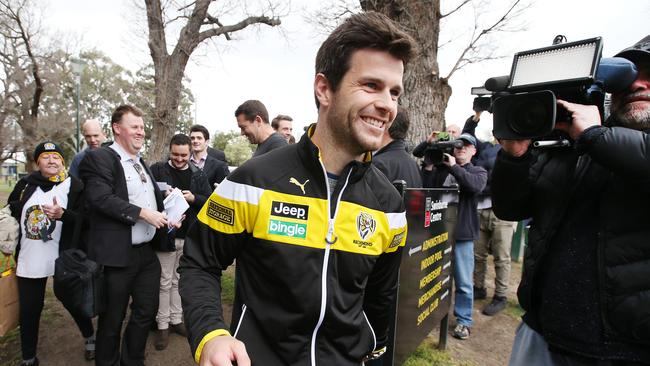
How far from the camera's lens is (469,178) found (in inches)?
149

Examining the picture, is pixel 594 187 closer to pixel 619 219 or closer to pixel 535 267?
pixel 619 219

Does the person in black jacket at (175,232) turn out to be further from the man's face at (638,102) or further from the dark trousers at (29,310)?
the man's face at (638,102)

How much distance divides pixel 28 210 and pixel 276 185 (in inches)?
120

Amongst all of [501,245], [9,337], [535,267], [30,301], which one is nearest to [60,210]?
[30,301]

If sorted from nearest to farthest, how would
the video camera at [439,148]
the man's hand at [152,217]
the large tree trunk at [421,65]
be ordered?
the man's hand at [152,217] < the video camera at [439,148] < the large tree trunk at [421,65]

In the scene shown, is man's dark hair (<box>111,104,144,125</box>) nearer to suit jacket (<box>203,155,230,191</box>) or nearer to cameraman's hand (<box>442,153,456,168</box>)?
suit jacket (<box>203,155,230,191</box>)

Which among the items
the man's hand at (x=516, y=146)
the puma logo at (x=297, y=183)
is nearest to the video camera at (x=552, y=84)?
the man's hand at (x=516, y=146)

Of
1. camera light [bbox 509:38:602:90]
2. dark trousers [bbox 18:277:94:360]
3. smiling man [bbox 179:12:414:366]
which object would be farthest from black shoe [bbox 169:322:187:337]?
camera light [bbox 509:38:602:90]

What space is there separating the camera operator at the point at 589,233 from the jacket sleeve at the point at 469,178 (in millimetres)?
2060

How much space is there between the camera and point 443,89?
5828 millimetres

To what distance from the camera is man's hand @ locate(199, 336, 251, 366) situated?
105cm

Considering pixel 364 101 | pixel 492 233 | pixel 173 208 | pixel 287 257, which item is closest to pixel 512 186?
pixel 364 101

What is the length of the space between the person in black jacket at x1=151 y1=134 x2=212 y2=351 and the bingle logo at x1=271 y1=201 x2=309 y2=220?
2690mm

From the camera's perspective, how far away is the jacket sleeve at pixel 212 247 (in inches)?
50.6
